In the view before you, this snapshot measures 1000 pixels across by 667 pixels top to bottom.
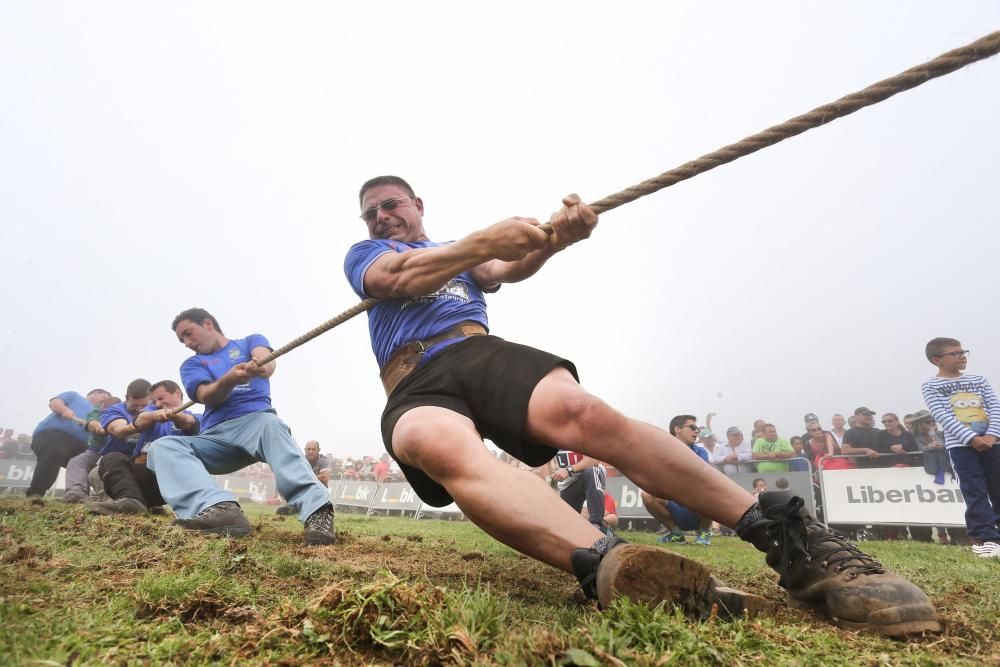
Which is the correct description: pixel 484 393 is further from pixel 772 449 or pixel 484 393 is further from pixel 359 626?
pixel 772 449

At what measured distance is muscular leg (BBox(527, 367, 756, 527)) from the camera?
212 centimetres

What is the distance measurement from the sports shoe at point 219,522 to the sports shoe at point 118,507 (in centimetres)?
136

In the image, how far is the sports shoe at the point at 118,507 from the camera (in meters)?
4.76

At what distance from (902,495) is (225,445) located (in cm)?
860

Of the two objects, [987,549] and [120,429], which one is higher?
[120,429]

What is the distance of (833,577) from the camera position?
176 cm

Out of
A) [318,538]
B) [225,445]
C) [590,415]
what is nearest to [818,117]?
[590,415]

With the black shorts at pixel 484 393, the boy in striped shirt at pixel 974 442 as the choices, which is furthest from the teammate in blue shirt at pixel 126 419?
the boy in striped shirt at pixel 974 442

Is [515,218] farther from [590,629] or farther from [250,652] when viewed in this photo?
[250,652]

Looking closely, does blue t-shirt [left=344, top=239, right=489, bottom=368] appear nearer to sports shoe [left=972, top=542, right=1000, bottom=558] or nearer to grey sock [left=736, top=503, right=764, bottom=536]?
grey sock [left=736, top=503, right=764, bottom=536]

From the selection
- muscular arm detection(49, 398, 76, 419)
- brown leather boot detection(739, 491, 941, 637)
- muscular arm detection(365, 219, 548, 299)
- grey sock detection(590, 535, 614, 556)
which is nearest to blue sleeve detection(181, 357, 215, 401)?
muscular arm detection(365, 219, 548, 299)

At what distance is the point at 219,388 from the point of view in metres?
4.63

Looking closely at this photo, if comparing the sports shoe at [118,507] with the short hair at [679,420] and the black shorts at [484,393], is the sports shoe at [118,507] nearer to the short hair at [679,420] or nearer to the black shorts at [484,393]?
the black shorts at [484,393]

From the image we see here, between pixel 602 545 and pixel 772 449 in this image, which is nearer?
pixel 602 545
